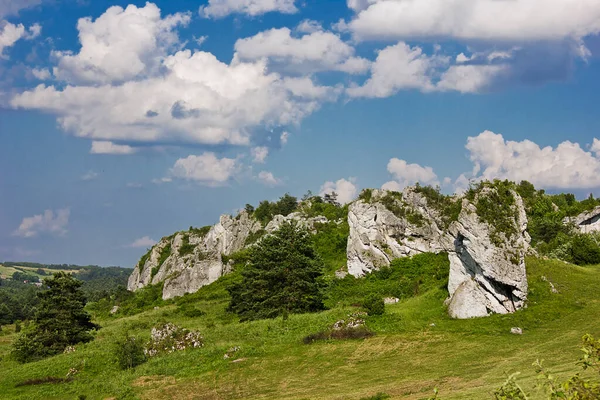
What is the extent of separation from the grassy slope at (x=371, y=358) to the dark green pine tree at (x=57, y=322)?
2554 mm

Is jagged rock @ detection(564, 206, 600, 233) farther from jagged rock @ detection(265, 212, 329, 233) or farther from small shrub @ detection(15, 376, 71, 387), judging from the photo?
small shrub @ detection(15, 376, 71, 387)

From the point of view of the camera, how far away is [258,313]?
157ft

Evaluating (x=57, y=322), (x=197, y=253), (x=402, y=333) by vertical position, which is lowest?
(x=402, y=333)

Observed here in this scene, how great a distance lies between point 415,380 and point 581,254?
113 ft

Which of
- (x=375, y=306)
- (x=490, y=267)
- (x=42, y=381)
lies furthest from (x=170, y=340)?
(x=490, y=267)

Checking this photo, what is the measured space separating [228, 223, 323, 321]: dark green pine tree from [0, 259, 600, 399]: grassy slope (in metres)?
5.07

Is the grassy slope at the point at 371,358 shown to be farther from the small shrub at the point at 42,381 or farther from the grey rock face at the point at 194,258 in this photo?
the grey rock face at the point at 194,258

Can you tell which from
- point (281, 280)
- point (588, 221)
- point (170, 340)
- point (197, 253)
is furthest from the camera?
point (197, 253)

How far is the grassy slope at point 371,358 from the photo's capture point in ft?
85.7

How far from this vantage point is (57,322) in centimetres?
4575

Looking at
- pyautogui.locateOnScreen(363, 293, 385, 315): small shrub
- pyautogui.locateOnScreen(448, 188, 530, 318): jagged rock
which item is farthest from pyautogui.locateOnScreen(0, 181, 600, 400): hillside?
pyautogui.locateOnScreen(363, 293, 385, 315): small shrub

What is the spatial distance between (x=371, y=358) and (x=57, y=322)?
29151 millimetres

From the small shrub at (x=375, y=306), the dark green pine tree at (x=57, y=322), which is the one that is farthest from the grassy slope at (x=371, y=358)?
the dark green pine tree at (x=57, y=322)

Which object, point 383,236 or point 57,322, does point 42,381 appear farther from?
point 383,236
